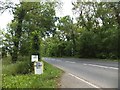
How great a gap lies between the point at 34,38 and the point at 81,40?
25412 millimetres

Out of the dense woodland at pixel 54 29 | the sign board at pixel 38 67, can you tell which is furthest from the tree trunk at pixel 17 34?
the sign board at pixel 38 67

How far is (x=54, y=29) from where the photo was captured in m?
44.9

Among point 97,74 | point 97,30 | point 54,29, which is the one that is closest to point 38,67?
point 97,74

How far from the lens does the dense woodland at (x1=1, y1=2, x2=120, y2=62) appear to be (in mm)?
35156

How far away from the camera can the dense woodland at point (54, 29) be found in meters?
35.2

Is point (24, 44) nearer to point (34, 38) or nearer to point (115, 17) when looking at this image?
point (34, 38)

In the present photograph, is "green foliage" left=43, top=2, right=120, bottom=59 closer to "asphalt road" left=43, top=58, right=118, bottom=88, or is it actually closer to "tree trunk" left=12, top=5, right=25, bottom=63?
"tree trunk" left=12, top=5, right=25, bottom=63

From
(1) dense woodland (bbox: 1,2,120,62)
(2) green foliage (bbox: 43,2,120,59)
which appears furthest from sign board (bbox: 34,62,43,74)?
(2) green foliage (bbox: 43,2,120,59)

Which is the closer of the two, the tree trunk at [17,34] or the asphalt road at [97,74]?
the asphalt road at [97,74]

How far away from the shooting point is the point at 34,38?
95.6ft

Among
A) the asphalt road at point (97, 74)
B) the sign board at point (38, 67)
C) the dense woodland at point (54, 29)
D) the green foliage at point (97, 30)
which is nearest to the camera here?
the asphalt road at point (97, 74)

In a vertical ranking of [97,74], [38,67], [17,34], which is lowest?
[97,74]

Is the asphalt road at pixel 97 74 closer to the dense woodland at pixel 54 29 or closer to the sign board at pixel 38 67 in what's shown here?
the sign board at pixel 38 67

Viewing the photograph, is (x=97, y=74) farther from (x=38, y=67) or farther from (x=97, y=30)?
(x=97, y=30)
